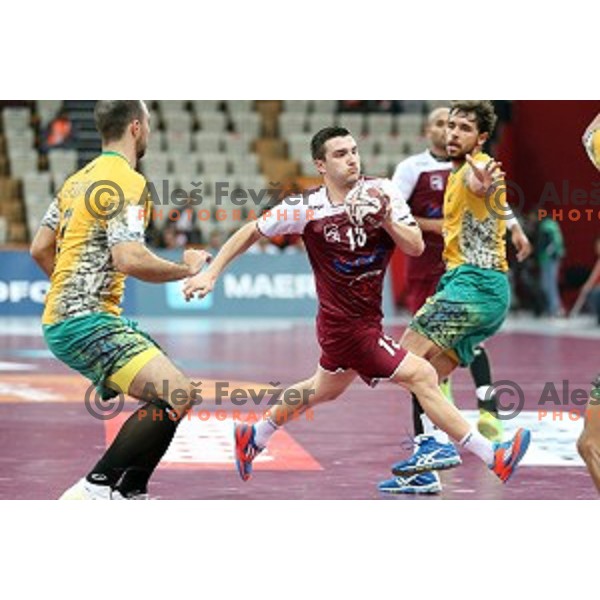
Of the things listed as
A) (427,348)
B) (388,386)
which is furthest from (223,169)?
(427,348)

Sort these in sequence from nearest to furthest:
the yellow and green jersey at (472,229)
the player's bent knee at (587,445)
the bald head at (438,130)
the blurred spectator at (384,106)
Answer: the player's bent knee at (587,445) < the yellow and green jersey at (472,229) < the bald head at (438,130) < the blurred spectator at (384,106)

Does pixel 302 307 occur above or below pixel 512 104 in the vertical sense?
below

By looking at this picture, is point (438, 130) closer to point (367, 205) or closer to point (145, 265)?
point (367, 205)

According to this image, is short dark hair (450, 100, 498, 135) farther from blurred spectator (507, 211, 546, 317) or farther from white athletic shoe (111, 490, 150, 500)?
blurred spectator (507, 211, 546, 317)

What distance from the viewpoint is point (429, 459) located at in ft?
25.8

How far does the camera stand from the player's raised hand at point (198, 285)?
720 centimetres

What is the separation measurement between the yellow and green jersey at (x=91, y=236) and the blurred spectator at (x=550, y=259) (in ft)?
64.9

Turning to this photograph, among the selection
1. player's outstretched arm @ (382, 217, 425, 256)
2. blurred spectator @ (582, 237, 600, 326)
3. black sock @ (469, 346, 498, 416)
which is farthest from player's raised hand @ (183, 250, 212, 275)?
blurred spectator @ (582, 237, 600, 326)

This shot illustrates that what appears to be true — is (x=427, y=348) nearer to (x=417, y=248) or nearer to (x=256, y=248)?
(x=417, y=248)

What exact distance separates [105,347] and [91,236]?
526 millimetres

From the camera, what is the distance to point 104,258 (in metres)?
7.10

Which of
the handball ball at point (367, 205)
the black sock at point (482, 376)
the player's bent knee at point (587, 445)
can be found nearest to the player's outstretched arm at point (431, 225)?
the black sock at point (482, 376)

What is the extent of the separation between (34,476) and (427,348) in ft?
7.54

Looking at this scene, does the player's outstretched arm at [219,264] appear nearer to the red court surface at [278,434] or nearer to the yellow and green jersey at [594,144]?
the red court surface at [278,434]
